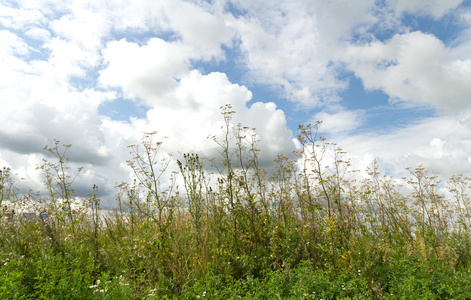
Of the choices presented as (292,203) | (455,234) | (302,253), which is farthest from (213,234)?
(455,234)

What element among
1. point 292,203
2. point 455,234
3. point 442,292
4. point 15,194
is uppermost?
point 15,194

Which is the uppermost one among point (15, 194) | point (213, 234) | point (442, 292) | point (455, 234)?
point (15, 194)

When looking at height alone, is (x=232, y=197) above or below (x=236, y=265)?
above

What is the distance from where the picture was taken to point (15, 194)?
24.5ft

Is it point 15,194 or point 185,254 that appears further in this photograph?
point 15,194

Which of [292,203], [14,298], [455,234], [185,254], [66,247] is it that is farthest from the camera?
[292,203]

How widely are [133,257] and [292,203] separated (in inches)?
142

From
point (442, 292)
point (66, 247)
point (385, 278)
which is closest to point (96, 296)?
point (66, 247)

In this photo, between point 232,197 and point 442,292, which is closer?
point 442,292

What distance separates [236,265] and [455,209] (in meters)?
6.01

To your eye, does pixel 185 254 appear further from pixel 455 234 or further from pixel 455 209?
pixel 455 209

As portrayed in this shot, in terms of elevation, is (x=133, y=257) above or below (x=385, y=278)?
above

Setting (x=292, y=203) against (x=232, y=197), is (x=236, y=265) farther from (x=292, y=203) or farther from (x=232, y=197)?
(x=292, y=203)

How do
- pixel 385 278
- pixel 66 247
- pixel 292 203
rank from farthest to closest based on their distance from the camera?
pixel 292 203, pixel 66 247, pixel 385 278
